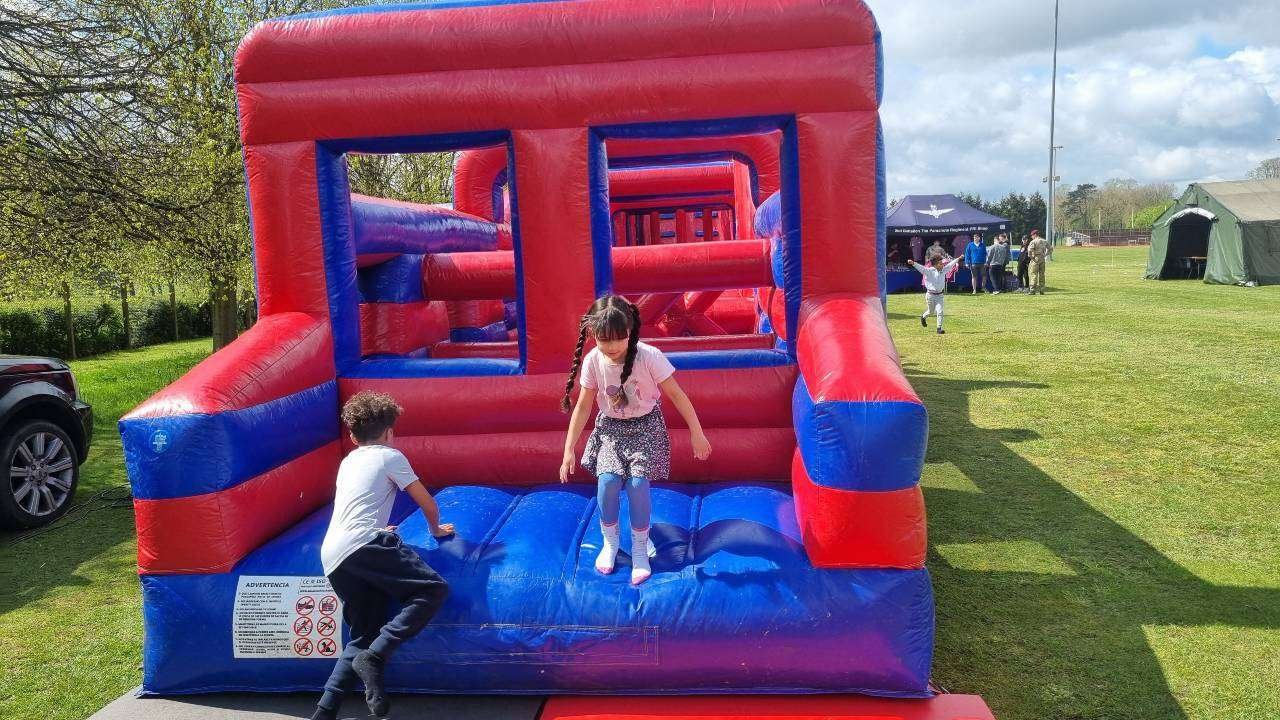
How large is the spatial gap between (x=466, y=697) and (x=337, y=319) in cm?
207

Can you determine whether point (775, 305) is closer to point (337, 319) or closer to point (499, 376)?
point (499, 376)

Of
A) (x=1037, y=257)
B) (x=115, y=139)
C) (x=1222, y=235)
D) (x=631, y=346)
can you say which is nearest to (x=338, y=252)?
(x=631, y=346)

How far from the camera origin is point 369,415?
3.21m

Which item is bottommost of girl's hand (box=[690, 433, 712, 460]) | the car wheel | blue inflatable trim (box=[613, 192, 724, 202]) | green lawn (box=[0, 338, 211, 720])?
green lawn (box=[0, 338, 211, 720])

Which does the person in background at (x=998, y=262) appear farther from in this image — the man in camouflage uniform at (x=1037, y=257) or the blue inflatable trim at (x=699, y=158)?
the blue inflatable trim at (x=699, y=158)

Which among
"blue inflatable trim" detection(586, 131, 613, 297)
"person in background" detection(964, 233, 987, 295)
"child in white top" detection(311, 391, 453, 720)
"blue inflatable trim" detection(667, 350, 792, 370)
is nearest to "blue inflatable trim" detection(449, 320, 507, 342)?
"blue inflatable trim" detection(586, 131, 613, 297)

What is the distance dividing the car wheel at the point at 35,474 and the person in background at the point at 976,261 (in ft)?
64.9

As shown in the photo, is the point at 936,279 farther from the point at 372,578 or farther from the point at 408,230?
the point at 372,578

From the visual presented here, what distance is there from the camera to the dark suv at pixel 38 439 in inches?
200

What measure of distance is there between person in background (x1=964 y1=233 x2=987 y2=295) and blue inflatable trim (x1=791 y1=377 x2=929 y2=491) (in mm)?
19630

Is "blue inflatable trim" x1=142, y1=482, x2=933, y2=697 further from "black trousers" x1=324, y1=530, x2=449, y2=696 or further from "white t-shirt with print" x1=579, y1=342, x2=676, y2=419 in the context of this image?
"white t-shirt with print" x1=579, y1=342, x2=676, y2=419

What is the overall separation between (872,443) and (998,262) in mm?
19749

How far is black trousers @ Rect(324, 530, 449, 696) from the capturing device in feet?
9.81

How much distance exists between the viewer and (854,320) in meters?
3.70
